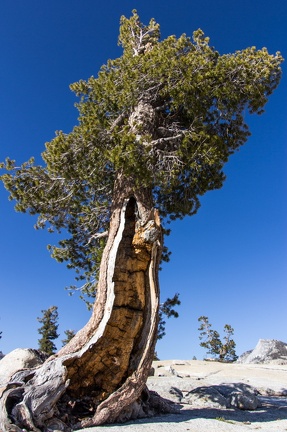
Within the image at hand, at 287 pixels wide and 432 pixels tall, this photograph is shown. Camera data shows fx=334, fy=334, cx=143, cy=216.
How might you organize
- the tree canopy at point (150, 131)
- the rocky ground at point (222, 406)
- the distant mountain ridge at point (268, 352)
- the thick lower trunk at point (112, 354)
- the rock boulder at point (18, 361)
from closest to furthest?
the thick lower trunk at point (112, 354) → the rocky ground at point (222, 406) → the tree canopy at point (150, 131) → the rock boulder at point (18, 361) → the distant mountain ridge at point (268, 352)

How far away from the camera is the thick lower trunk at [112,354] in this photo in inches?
255

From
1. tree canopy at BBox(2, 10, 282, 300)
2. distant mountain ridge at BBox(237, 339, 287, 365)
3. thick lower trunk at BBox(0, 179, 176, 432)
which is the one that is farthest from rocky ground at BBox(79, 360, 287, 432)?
distant mountain ridge at BBox(237, 339, 287, 365)

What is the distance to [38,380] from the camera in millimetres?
6844

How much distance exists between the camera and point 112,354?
25.9ft

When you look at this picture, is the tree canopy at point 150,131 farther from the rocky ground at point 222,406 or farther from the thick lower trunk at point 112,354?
the rocky ground at point 222,406

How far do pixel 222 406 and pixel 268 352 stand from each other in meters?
28.0

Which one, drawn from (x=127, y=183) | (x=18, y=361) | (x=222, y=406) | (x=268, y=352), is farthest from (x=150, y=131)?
(x=268, y=352)

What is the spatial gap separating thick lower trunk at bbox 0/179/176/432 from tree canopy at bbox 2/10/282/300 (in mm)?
1450

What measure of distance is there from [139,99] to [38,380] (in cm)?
844

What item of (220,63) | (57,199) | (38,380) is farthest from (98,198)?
(38,380)

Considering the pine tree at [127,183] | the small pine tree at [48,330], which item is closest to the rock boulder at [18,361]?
the pine tree at [127,183]

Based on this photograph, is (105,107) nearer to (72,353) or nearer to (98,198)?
(98,198)

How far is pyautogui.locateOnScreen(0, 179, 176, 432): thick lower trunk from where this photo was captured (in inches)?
255

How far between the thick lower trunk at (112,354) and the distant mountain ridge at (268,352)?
29.7 metres
